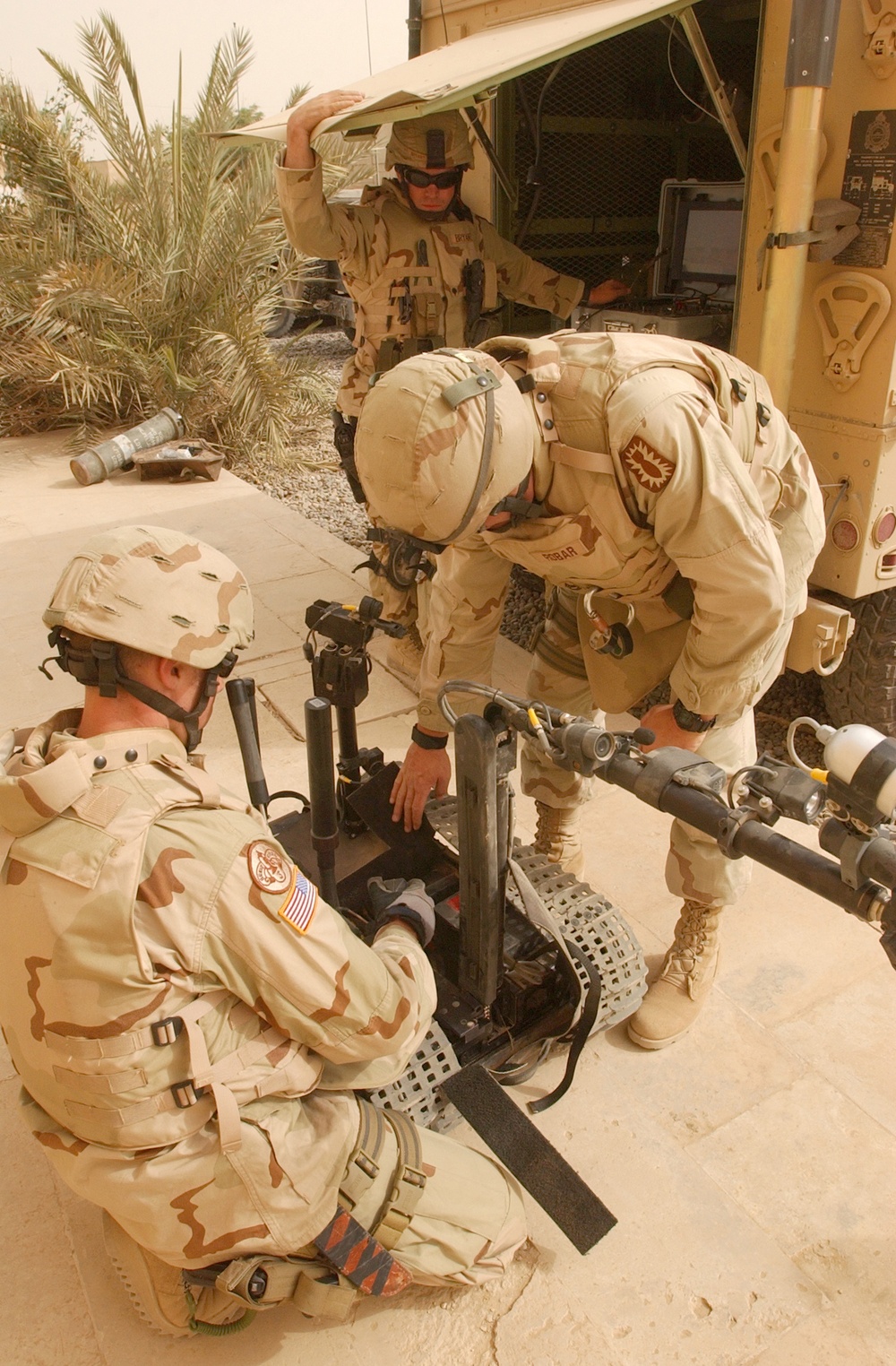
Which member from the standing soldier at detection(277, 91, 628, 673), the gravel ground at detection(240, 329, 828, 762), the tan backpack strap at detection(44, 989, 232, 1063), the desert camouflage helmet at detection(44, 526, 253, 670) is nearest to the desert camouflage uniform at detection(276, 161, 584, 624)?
the standing soldier at detection(277, 91, 628, 673)

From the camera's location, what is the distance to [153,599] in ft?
5.40

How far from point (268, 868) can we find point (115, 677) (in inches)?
15.6

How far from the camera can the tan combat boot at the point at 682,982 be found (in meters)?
2.58

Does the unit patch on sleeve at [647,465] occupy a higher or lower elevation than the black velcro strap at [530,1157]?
higher

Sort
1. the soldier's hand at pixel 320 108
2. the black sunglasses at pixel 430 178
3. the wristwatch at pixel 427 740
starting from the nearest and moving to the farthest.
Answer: the wristwatch at pixel 427 740 < the soldier's hand at pixel 320 108 < the black sunglasses at pixel 430 178

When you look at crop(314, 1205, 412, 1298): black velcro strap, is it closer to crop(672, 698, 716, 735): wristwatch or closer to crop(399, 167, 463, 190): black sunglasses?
crop(672, 698, 716, 735): wristwatch

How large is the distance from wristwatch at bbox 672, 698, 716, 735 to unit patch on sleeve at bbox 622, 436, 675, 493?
22.1 inches

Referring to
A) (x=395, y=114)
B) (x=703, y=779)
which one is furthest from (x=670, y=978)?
(x=395, y=114)

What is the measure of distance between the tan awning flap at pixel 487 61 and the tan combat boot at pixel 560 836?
2028mm

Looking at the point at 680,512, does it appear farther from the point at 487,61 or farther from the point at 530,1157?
the point at 487,61

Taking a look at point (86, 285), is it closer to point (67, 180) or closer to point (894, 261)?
point (67, 180)

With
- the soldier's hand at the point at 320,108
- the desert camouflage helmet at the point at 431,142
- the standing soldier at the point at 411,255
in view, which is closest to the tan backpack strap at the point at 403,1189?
the standing soldier at the point at 411,255

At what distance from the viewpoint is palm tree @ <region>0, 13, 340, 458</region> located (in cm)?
831

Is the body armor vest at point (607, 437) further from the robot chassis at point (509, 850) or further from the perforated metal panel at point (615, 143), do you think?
the perforated metal panel at point (615, 143)
